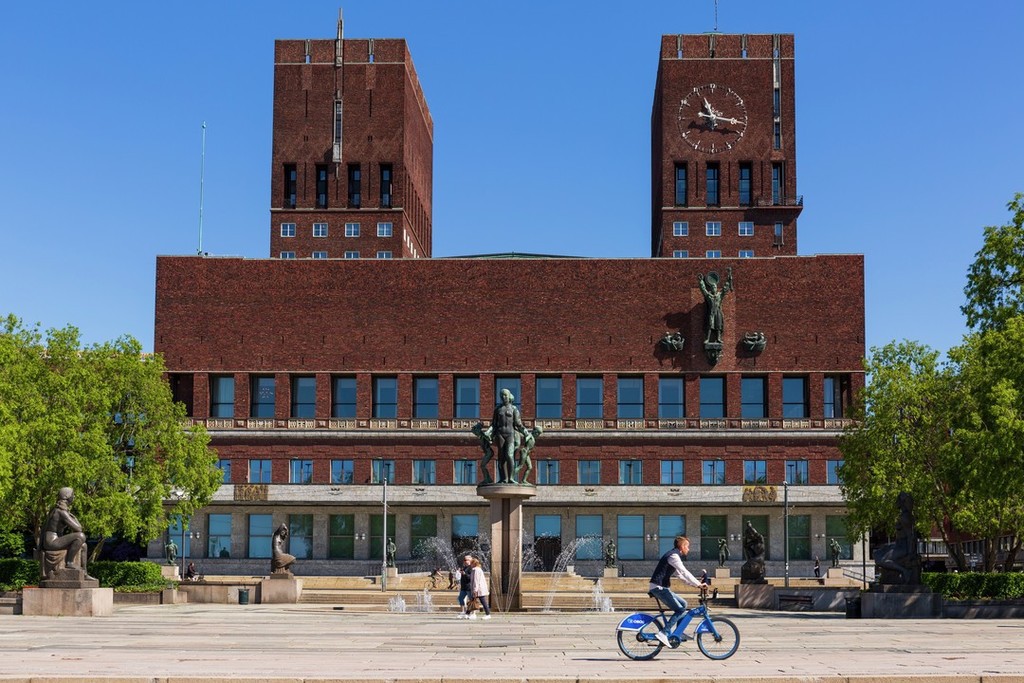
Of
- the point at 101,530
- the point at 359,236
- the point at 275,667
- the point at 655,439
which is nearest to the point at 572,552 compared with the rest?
the point at 655,439

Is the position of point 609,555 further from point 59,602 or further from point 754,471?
point 59,602

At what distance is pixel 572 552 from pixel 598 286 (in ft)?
57.3

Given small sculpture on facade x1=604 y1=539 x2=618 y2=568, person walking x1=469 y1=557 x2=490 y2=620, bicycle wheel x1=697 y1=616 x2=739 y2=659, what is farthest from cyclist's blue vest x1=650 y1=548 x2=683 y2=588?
small sculpture on facade x1=604 y1=539 x2=618 y2=568

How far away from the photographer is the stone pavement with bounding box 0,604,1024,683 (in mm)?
21391

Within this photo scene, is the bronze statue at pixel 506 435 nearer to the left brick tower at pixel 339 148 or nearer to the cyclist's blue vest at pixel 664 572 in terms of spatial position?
the cyclist's blue vest at pixel 664 572

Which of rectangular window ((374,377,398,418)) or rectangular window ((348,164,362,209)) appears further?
rectangular window ((348,164,362,209))

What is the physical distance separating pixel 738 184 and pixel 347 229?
1153 inches

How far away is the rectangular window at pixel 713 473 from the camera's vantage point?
9319 centimetres

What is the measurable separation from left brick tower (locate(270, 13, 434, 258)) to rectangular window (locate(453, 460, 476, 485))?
2174 centimetres

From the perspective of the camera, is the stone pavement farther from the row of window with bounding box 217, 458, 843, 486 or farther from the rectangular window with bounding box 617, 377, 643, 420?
the rectangular window with bounding box 617, 377, 643, 420

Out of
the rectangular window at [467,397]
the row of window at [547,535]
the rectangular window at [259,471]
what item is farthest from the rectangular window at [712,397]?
the rectangular window at [259,471]

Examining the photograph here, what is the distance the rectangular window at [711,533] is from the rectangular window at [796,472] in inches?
192

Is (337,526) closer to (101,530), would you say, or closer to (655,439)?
(655,439)

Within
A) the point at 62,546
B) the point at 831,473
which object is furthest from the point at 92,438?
the point at 831,473
